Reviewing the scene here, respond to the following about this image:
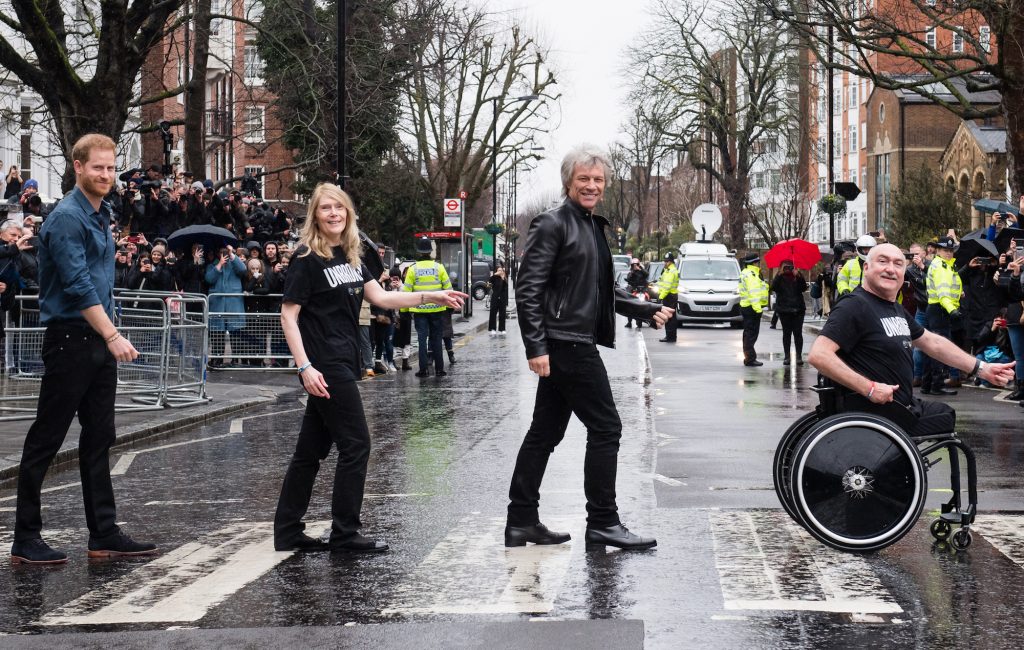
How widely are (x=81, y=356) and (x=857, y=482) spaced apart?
3.80 metres

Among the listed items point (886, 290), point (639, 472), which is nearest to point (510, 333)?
point (639, 472)

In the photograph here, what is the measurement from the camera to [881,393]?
674 centimetres

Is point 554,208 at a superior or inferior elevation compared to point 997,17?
inferior

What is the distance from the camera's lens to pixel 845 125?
9212cm

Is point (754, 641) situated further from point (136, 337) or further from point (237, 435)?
point (136, 337)

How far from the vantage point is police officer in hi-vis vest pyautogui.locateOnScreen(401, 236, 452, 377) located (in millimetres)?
20188

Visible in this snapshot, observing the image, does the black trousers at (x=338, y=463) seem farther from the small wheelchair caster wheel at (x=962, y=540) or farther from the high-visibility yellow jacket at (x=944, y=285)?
the high-visibility yellow jacket at (x=944, y=285)

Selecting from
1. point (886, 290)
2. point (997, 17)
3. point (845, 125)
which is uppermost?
point (845, 125)

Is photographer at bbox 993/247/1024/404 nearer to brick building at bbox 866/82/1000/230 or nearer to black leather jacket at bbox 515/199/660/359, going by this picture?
black leather jacket at bbox 515/199/660/359

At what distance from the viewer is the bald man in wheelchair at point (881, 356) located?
6.86 m

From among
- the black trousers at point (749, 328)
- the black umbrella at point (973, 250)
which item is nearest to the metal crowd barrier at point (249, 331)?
the black trousers at point (749, 328)

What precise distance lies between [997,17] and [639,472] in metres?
16.1

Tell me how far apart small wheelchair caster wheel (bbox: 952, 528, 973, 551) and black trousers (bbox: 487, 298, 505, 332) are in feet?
91.4

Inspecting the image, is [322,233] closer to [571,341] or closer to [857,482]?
[571,341]
